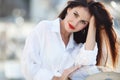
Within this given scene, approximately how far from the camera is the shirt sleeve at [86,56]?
1157mm

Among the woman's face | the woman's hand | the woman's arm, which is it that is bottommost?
the woman's hand

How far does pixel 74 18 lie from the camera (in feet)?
3.84

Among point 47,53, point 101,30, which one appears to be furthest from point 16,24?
point 101,30

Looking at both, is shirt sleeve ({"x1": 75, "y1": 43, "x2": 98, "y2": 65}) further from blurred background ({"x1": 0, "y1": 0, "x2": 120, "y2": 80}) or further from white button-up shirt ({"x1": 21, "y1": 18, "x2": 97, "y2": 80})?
blurred background ({"x1": 0, "y1": 0, "x2": 120, "y2": 80})

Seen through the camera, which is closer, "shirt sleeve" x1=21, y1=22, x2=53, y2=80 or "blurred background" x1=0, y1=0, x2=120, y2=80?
"shirt sleeve" x1=21, y1=22, x2=53, y2=80

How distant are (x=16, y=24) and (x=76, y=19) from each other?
0.37 meters

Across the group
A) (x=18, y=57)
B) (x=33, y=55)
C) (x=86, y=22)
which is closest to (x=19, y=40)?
(x=18, y=57)

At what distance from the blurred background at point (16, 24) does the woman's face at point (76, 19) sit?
107mm

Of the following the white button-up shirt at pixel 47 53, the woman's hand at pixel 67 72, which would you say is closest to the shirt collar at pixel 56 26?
the white button-up shirt at pixel 47 53

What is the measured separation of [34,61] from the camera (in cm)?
120

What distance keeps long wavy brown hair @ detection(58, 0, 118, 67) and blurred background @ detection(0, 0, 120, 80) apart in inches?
5.1

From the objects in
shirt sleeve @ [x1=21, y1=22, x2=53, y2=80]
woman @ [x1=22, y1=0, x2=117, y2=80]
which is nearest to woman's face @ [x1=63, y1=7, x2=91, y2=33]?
woman @ [x1=22, y1=0, x2=117, y2=80]

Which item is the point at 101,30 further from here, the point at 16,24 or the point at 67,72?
the point at 16,24

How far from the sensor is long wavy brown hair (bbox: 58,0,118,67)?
1161 mm
